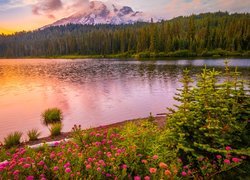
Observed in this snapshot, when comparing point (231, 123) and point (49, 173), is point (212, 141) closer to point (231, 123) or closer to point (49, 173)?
point (231, 123)

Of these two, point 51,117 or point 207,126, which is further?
point 51,117

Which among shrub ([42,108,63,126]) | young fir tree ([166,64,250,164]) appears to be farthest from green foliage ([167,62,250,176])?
shrub ([42,108,63,126])

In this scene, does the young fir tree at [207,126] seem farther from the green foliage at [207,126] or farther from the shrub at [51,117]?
the shrub at [51,117]

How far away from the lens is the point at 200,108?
588 cm

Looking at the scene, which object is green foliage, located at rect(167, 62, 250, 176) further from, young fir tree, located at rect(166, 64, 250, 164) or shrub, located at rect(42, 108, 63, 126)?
shrub, located at rect(42, 108, 63, 126)

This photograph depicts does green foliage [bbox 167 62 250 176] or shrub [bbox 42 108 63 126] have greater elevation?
green foliage [bbox 167 62 250 176]

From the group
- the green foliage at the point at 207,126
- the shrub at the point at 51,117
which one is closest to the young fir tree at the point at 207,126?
the green foliage at the point at 207,126

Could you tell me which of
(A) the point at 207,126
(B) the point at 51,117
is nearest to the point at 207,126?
(A) the point at 207,126

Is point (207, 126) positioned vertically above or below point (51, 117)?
above

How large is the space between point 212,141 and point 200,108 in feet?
2.85

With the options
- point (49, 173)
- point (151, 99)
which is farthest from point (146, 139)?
point (151, 99)

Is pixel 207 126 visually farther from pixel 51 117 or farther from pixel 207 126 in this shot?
pixel 51 117

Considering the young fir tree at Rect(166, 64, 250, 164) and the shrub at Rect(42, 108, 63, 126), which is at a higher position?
the young fir tree at Rect(166, 64, 250, 164)

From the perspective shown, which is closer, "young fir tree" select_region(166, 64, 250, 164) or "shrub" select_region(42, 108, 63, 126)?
"young fir tree" select_region(166, 64, 250, 164)
